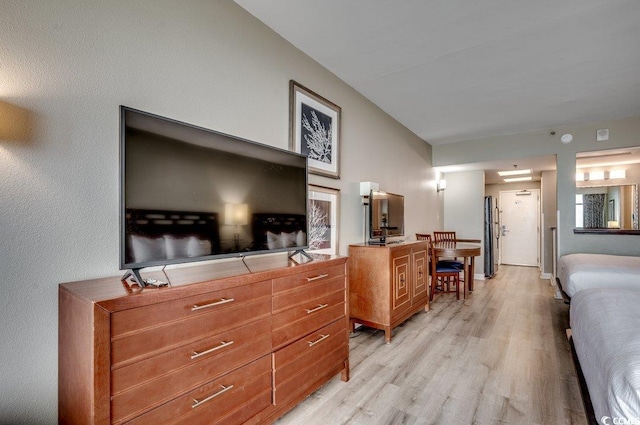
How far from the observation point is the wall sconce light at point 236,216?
1.66 m

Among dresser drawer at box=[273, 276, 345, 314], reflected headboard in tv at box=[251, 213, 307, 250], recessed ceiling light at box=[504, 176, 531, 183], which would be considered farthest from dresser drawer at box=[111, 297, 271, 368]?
recessed ceiling light at box=[504, 176, 531, 183]

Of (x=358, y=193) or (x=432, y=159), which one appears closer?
(x=358, y=193)

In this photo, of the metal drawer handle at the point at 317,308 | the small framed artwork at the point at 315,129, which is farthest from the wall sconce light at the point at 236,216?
the small framed artwork at the point at 315,129

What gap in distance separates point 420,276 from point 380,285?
3.19ft

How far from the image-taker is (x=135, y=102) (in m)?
1.57

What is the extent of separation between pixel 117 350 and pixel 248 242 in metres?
0.82

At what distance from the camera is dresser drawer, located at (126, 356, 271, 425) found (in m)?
1.21

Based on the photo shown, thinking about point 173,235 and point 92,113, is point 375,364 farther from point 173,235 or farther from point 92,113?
point 92,113

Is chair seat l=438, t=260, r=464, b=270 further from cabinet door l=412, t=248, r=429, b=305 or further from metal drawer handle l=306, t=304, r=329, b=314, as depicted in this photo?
metal drawer handle l=306, t=304, r=329, b=314

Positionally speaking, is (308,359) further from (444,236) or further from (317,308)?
(444,236)

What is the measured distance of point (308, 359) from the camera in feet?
6.15

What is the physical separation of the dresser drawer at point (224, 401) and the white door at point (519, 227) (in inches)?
320

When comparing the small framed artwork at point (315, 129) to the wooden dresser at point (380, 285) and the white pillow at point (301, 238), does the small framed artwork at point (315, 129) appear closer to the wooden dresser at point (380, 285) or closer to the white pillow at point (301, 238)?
the white pillow at point (301, 238)

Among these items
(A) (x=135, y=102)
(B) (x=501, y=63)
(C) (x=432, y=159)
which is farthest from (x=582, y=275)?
(A) (x=135, y=102)
